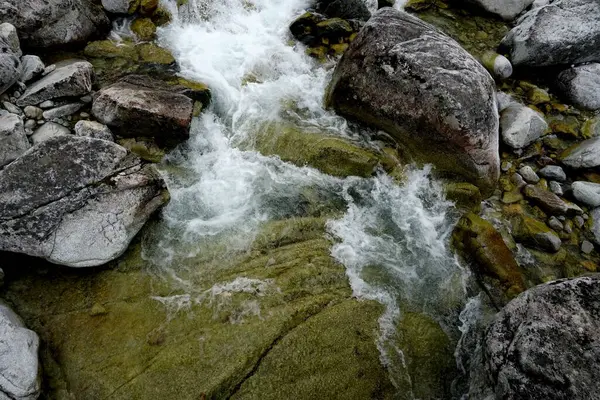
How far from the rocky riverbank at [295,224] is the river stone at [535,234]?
3cm

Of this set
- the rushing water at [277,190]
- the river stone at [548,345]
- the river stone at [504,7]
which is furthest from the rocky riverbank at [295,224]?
the river stone at [504,7]

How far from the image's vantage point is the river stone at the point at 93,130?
6.25m

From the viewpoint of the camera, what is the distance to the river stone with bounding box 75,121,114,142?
6.25 meters

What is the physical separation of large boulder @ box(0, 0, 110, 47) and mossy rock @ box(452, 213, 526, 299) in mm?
7808

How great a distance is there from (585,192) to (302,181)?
489cm

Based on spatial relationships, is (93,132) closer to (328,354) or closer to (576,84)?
(328,354)

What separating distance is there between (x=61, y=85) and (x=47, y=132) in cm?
86

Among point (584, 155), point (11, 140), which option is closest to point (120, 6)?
point (11, 140)

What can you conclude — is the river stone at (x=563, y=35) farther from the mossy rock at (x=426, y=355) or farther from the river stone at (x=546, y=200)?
the mossy rock at (x=426, y=355)

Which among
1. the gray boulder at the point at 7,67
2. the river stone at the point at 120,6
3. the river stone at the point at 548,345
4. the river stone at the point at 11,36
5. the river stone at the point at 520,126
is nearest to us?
the river stone at the point at 548,345

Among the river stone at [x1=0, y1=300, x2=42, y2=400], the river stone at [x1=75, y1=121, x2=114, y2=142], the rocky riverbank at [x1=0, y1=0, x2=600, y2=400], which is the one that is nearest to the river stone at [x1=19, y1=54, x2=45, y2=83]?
the rocky riverbank at [x1=0, y1=0, x2=600, y2=400]

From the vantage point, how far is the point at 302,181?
22.2 feet

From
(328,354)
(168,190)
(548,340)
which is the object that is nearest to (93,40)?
(168,190)

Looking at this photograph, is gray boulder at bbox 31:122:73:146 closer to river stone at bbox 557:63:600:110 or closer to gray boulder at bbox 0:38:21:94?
gray boulder at bbox 0:38:21:94
